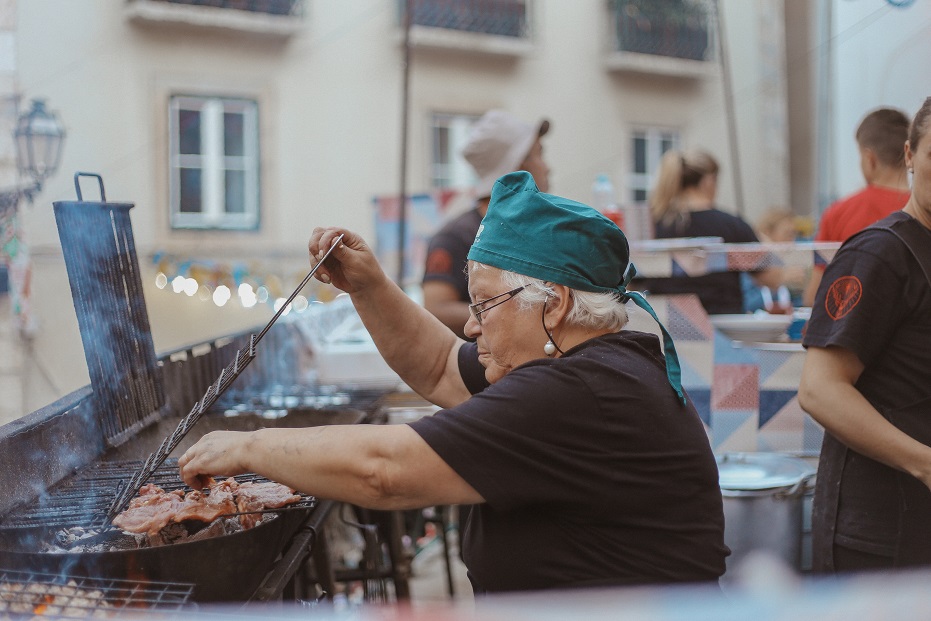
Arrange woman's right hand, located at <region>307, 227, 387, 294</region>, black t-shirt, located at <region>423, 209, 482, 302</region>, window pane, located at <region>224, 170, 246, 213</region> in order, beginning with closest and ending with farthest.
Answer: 1. woman's right hand, located at <region>307, 227, 387, 294</region>
2. black t-shirt, located at <region>423, 209, 482, 302</region>
3. window pane, located at <region>224, 170, 246, 213</region>

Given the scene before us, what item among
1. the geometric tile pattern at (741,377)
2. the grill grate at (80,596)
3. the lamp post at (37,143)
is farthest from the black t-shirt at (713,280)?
the lamp post at (37,143)

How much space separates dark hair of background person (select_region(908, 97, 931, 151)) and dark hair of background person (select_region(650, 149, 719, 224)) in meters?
2.85

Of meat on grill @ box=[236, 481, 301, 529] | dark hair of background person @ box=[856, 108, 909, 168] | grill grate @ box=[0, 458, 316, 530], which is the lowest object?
grill grate @ box=[0, 458, 316, 530]

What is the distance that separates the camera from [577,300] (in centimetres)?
187

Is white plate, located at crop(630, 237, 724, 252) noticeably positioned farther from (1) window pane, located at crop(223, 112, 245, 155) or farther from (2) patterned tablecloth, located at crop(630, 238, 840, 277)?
Answer: (1) window pane, located at crop(223, 112, 245, 155)

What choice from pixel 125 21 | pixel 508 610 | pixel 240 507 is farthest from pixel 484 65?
pixel 508 610

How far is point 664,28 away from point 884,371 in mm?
12175

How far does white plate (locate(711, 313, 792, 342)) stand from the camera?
3824 mm

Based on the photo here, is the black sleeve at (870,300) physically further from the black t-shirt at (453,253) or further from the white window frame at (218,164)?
the white window frame at (218,164)

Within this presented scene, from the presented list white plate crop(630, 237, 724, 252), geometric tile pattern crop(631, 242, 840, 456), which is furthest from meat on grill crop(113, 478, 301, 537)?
white plate crop(630, 237, 724, 252)

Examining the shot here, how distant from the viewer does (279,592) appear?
1886 mm

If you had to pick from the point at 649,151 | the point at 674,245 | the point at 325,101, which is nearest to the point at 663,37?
the point at 649,151

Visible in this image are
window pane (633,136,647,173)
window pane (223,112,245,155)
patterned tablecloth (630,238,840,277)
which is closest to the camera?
patterned tablecloth (630,238,840,277)

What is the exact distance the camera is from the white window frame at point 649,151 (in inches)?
536
